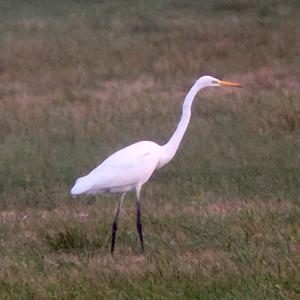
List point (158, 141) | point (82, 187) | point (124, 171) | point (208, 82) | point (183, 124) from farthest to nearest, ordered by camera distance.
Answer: point (158, 141)
point (208, 82)
point (183, 124)
point (124, 171)
point (82, 187)

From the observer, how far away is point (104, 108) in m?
15.3

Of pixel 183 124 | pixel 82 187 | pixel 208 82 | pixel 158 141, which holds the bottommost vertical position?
pixel 158 141

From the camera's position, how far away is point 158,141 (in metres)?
13.3

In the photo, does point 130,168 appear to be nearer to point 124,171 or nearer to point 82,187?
point 124,171

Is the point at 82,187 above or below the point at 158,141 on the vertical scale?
above

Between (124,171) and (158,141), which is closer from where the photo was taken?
(124,171)

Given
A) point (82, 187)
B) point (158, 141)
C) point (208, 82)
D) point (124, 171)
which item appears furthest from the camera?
point (158, 141)

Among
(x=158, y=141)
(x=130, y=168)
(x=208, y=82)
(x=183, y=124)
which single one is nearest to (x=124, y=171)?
(x=130, y=168)

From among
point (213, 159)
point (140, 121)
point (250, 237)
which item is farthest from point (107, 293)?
point (140, 121)

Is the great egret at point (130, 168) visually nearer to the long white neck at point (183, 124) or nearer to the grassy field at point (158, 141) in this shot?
the long white neck at point (183, 124)

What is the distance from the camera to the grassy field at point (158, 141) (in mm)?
6785

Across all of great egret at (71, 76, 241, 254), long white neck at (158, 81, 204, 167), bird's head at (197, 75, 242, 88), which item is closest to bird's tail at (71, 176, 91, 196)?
great egret at (71, 76, 241, 254)

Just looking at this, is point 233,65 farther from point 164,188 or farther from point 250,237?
point 250,237

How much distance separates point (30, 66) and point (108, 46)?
244 centimetres
